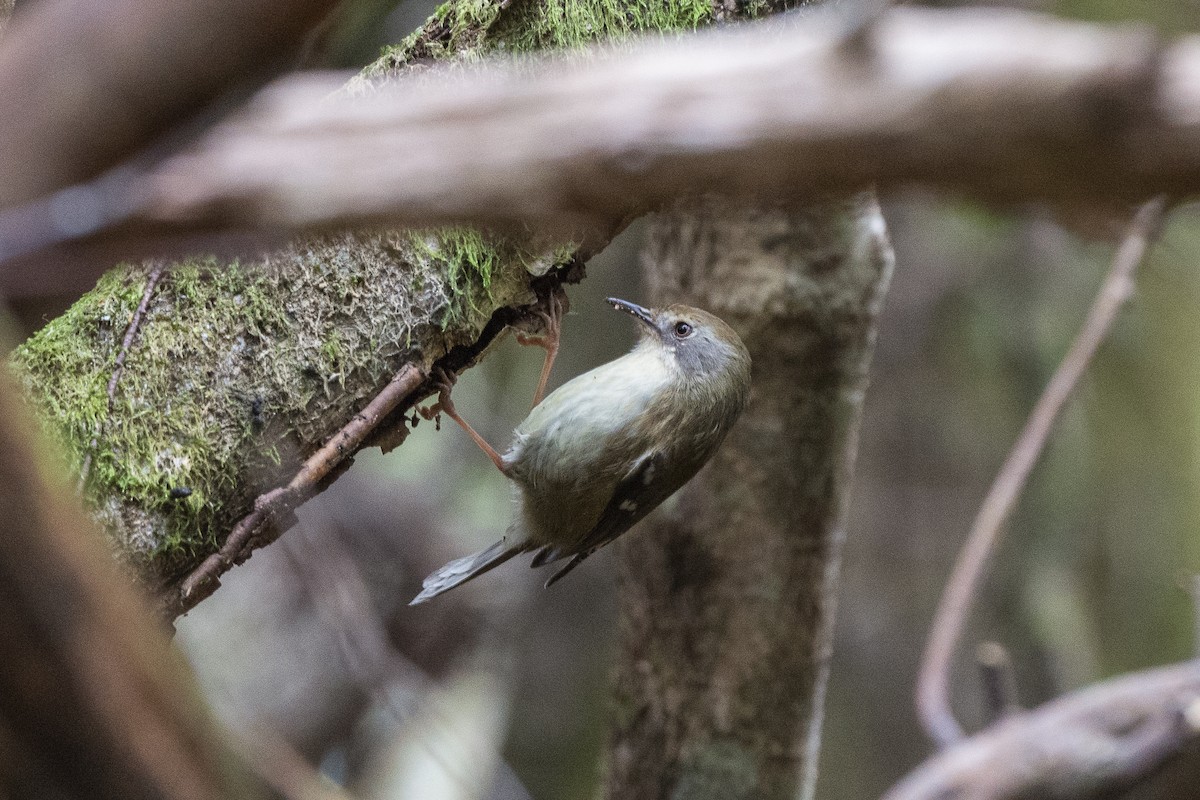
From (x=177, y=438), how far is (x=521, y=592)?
4196mm

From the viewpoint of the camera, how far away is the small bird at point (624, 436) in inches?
142

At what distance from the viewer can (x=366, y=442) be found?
9.46 feet

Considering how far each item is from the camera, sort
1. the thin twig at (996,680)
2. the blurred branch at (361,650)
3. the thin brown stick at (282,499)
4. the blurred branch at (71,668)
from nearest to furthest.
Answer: the blurred branch at (71,668) < the blurred branch at (361,650) < the thin brown stick at (282,499) < the thin twig at (996,680)

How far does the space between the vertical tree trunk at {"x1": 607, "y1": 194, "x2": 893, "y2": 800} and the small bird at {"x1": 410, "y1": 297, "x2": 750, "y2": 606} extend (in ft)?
0.99

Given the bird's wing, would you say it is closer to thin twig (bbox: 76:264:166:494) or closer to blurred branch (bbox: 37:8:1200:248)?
thin twig (bbox: 76:264:166:494)

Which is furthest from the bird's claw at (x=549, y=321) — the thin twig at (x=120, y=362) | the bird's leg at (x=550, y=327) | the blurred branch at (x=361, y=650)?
the thin twig at (x=120, y=362)

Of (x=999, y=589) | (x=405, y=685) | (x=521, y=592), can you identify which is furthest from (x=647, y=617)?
(x=999, y=589)

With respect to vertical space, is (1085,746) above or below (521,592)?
above

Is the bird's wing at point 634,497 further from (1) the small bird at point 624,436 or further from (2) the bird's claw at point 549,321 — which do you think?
(2) the bird's claw at point 549,321

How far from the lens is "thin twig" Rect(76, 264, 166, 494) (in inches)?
101

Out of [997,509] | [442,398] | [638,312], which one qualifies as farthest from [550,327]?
[997,509]

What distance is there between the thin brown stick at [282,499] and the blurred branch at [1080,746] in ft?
5.60

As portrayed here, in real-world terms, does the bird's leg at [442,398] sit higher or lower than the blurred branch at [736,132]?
lower

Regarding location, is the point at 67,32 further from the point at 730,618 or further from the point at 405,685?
the point at 730,618
